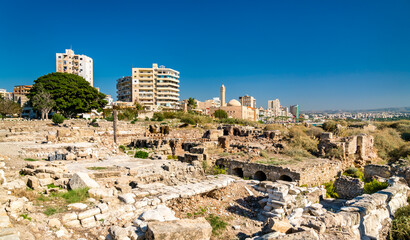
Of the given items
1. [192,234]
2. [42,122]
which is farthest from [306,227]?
[42,122]

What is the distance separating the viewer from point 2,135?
1912 centimetres

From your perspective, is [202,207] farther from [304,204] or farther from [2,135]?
[2,135]

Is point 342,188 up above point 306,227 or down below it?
below

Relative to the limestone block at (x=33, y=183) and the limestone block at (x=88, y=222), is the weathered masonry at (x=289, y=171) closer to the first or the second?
the limestone block at (x=88, y=222)

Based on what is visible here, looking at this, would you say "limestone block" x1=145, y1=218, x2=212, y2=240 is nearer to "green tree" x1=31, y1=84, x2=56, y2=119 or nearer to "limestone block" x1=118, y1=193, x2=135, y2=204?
"limestone block" x1=118, y1=193, x2=135, y2=204

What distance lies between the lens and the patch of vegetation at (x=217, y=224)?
17.1ft

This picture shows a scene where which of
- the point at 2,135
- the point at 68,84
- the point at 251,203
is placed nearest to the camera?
the point at 251,203

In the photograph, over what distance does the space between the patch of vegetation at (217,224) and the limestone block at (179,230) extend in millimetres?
1197

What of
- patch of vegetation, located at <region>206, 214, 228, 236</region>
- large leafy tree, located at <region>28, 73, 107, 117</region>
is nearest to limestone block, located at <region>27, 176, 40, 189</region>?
patch of vegetation, located at <region>206, 214, 228, 236</region>

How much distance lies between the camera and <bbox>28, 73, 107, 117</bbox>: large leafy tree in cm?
3622

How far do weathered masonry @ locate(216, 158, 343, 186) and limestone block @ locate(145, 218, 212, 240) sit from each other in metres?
8.62

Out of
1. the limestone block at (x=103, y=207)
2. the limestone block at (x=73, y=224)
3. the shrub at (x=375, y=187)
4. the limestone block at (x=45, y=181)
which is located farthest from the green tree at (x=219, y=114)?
the limestone block at (x=73, y=224)

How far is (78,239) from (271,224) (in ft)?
10.8

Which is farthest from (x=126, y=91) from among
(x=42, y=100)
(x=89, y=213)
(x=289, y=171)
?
(x=89, y=213)
